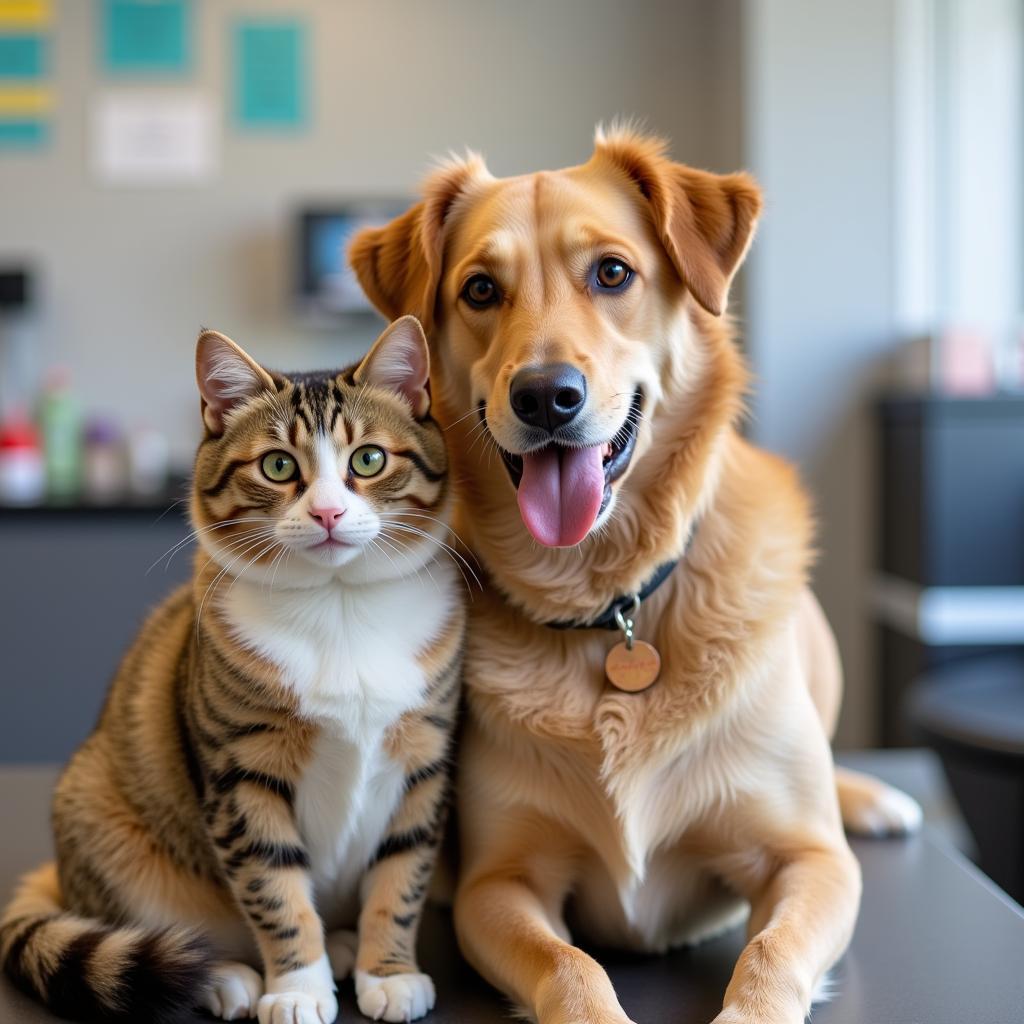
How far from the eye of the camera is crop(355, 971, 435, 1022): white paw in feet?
2.77

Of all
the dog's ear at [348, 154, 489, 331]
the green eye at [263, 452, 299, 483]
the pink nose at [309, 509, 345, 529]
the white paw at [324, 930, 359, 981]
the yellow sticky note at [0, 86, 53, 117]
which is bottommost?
the white paw at [324, 930, 359, 981]

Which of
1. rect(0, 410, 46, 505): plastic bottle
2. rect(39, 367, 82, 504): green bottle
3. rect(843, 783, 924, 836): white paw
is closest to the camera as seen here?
rect(843, 783, 924, 836): white paw

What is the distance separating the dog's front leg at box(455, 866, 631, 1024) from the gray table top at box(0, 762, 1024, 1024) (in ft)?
0.11

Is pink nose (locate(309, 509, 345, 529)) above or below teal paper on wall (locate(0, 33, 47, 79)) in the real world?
below

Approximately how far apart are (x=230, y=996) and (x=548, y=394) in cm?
52

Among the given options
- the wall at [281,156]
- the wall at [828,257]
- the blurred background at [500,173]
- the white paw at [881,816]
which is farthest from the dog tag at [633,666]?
the wall at [281,156]

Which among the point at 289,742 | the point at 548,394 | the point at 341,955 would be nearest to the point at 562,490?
the point at 548,394

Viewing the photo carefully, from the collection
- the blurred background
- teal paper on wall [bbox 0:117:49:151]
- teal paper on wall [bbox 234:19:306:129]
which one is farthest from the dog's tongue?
teal paper on wall [bbox 0:117:49:151]

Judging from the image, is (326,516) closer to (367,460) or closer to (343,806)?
(367,460)

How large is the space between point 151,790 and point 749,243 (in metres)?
0.73

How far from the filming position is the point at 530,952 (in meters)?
0.90

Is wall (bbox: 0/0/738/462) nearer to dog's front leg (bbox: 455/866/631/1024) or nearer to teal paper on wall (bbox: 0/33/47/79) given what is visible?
teal paper on wall (bbox: 0/33/47/79)

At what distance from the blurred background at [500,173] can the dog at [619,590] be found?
170 centimetres

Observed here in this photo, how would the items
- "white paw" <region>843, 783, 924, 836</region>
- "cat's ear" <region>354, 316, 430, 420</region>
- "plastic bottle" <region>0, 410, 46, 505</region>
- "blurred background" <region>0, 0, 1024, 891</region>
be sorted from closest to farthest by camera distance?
"cat's ear" <region>354, 316, 430, 420</region>, "white paw" <region>843, 783, 924, 836</region>, "blurred background" <region>0, 0, 1024, 891</region>, "plastic bottle" <region>0, 410, 46, 505</region>
